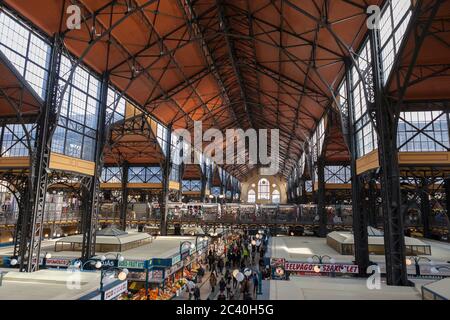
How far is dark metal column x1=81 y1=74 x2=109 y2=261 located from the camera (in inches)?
771

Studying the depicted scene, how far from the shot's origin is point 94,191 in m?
20.3

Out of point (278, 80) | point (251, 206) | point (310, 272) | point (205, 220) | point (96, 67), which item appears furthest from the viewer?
point (251, 206)

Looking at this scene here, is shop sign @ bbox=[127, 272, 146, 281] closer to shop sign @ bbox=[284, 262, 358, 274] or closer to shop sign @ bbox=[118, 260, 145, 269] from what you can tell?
shop sign @ bbox=[118, 260, 145, 269]

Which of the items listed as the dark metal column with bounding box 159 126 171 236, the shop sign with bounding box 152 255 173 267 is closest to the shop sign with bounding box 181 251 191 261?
the shop sign with bounding box 152 255 173 267

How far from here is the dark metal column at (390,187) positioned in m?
13.1

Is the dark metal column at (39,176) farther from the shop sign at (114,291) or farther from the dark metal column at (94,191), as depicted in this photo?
the shop sign at (114,291)

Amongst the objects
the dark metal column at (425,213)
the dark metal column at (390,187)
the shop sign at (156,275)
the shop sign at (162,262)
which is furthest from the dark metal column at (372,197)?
the shop sign at (156,275)

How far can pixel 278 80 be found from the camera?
2608cm

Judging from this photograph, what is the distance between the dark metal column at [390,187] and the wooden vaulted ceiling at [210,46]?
3.22 m

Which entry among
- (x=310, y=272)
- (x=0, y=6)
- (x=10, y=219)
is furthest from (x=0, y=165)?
(x=310, y=272)

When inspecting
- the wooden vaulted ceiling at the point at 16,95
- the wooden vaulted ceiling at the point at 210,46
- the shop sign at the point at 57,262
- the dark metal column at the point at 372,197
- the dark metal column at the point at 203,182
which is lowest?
the shop sign at the point at 57,262

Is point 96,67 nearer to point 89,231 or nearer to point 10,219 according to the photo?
point 89,231

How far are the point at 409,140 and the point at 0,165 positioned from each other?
72.3 feet

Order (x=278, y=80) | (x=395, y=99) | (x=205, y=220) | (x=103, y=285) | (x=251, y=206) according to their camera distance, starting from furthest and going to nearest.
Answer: (x=251, y=206)
(x=205, y=220)
(x=278, y=80)
(x=395, y=99)
(x=103, y=285)
